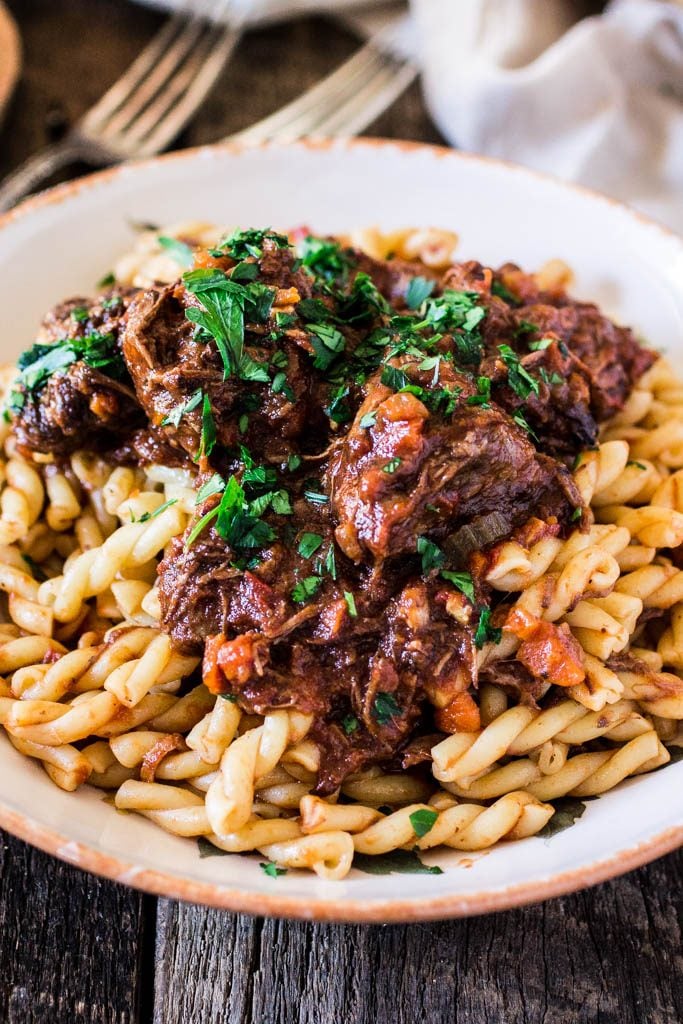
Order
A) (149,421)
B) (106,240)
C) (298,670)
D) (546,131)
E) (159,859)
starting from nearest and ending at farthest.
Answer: (159,859)
(298,670)
(149,421)
(106,240)
(546,131)

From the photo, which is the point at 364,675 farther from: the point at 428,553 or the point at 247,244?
the point at 247,244

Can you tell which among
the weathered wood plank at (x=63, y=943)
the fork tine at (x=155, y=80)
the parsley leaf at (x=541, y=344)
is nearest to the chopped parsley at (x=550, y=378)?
the parsley leaf at (x=541, y=344)

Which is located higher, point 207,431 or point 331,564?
point 207,431

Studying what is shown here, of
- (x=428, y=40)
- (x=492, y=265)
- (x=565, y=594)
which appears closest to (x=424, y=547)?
(x=565, y=594)

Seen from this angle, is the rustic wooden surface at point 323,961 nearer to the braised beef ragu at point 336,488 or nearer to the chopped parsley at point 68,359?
the braised beef ragu at point 336,488

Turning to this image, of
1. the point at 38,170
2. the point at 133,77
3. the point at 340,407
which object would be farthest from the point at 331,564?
the point at 133,77

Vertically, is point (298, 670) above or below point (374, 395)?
below

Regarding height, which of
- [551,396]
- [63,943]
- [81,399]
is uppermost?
[81,399]

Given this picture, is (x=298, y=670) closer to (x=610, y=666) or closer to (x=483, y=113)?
(x=610, y=666)
